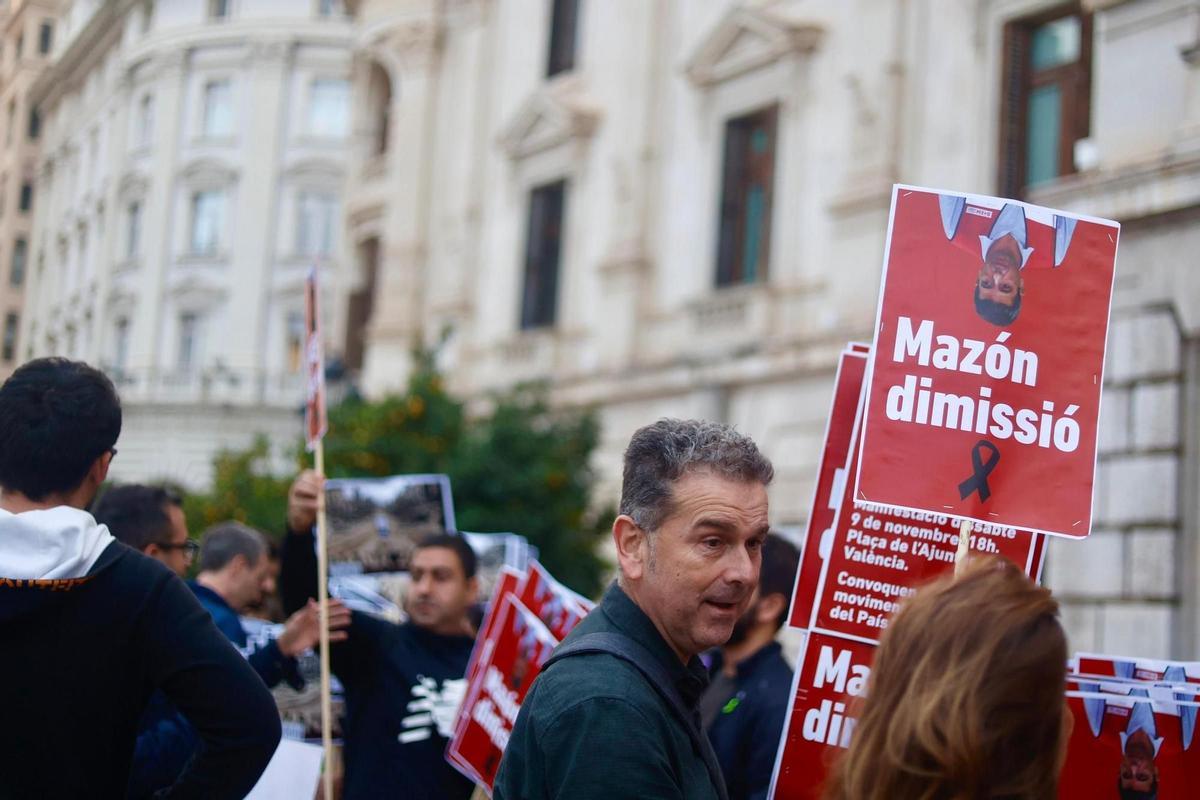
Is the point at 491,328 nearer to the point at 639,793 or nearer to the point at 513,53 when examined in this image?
the point at 513,53

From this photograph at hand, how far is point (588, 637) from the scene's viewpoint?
2.94m

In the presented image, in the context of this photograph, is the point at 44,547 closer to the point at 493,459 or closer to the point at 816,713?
the point at 816,713

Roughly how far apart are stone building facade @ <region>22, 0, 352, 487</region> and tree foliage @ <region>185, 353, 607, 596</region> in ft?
37.4

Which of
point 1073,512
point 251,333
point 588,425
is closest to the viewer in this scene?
point 1073,512

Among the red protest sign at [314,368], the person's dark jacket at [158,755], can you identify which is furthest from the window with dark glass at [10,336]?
the person's dark jacket at [158,755]

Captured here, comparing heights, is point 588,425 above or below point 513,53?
below

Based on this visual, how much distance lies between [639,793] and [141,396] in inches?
1352

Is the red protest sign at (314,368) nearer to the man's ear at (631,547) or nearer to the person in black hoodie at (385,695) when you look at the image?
the person in black hoodie at (385,695)

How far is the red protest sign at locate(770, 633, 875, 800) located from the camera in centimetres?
402

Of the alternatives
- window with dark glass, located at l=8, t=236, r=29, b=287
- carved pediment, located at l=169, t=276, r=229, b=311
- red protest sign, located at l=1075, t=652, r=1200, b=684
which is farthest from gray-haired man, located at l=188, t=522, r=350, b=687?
carved pediment, located at l=169, t=276, r=229, b=311

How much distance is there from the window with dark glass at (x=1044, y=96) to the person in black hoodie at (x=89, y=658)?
12056mm

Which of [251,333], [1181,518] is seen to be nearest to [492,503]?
[1181,518]

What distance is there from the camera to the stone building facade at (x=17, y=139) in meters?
7.14

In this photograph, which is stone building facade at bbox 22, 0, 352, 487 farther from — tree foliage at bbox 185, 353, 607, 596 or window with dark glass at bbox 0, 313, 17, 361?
window with dark glass at bbox 0, 313, 17, 361
